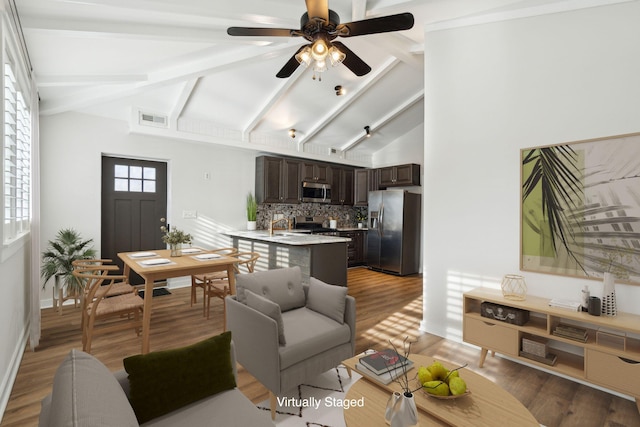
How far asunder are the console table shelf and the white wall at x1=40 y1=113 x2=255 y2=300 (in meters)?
4.41

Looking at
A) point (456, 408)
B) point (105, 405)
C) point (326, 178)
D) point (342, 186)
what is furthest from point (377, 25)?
point (342, 186)

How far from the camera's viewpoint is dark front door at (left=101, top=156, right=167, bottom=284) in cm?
474

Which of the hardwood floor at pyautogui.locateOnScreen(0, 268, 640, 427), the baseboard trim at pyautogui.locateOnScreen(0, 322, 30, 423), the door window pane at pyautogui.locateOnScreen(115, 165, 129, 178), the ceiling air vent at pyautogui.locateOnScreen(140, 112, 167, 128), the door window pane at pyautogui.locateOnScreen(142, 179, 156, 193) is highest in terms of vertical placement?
the ceiling air vent at pyautogui.locateOnScreen(140, 112, 167, 128)

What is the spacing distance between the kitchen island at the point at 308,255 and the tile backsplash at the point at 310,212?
1.27 metres

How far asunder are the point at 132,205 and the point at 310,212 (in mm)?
3628

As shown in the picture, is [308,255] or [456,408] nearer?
[456,408]

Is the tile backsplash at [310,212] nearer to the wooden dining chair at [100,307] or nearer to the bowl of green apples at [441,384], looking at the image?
the wooden dining chair at [100,307]

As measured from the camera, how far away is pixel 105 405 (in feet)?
3.22

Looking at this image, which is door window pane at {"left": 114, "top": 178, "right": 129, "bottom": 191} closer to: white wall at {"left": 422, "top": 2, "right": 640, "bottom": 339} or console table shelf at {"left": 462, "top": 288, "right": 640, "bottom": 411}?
white wall at {"left": 422, "top": 2, "right": 640, "bottom": 339}

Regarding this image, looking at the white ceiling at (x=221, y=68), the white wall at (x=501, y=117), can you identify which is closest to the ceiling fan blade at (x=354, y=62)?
the white ceiling at (x=221, y=68)

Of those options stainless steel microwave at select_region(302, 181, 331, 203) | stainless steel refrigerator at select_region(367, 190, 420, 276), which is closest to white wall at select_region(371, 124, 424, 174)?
stainless steel refrigerator at select_region(367, 190, 420, 276)

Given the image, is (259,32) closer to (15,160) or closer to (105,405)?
(15,160)

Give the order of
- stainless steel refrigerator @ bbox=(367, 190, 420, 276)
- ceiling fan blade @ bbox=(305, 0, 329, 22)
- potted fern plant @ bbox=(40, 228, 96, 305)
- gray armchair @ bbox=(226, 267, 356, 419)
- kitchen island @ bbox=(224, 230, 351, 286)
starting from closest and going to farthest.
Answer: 1. ceiling fan blade @ bbox=(305, 0, 329, 22)
2. gray armchair @ bbox=(226, 267, 356, 419)
3. potted fern plant @ bbox=(40, 228, 96, 305)
4. kitchen island @ bbox=(224, 230, 351, 286)
5. stainless steel refrigerator @ bbox=(367, 190, 420, 276)

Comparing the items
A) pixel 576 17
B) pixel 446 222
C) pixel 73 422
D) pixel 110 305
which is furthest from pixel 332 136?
pixel 73 422
